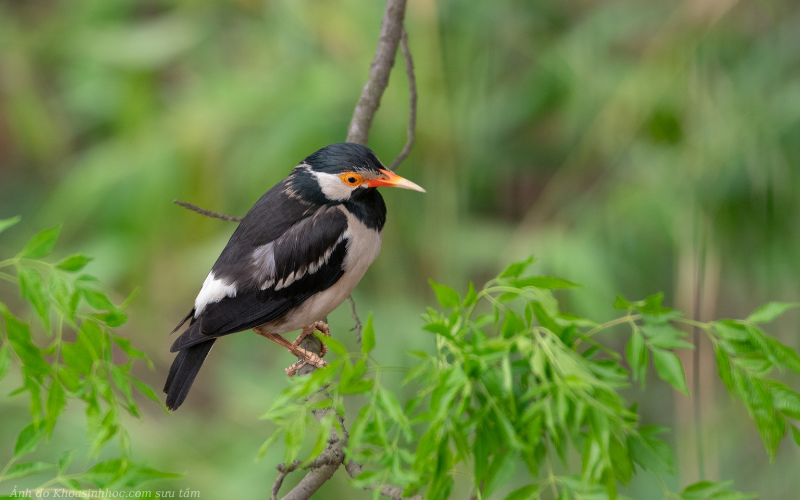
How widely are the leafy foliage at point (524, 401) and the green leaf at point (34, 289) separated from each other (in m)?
0.52

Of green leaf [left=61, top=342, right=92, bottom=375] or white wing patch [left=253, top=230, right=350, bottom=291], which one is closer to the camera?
green leaf [left=61, top=342, right=92, bottom=375]

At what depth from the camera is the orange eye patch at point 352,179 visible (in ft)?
5.66

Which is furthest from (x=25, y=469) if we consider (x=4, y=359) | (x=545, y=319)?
(x=545, y=319)

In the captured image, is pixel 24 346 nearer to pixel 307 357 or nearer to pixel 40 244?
pixel 40 244

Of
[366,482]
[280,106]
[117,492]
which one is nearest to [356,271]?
[117,492]

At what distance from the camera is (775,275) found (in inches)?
105

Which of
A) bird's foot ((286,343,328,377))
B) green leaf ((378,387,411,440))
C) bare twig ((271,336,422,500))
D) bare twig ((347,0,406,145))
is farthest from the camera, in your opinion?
bare twig ((347,0,406,145))

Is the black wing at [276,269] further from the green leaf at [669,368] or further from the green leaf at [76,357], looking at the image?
the green leaf at [669,368]

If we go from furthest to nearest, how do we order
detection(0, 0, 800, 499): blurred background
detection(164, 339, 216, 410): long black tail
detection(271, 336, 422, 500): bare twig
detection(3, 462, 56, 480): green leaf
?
detection(0, 0, 800, 499): blurred background < detection(164, 339, 216, 410): long black tail < detection(271, 336, 422, 500): bare twig < detection(3, 462, 56, 480): green leaf

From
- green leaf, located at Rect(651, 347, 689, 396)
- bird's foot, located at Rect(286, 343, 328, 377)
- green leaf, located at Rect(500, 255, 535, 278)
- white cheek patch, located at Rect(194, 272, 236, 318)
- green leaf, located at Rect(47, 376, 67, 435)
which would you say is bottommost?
bird's foot, located at Rect(286, 343, 328, 377)

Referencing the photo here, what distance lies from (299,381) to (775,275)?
241 cm

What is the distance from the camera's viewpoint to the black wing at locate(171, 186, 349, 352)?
1720mm

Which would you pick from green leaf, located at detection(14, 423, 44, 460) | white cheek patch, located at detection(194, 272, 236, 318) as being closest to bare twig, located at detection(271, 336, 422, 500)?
green leaf, located at detection(14, 423, 44, 460)

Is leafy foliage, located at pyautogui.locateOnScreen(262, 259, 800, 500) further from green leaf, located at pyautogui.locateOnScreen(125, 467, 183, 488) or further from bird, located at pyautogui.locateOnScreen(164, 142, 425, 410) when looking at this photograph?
bird, located at pyautogui.locateOnScreen(164, 142, 425, 410)
